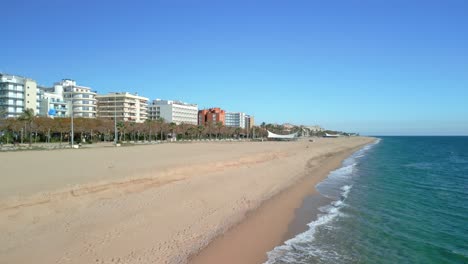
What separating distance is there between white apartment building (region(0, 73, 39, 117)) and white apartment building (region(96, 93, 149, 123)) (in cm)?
2780

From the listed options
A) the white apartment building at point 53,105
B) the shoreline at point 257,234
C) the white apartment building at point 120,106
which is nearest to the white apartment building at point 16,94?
the white apartment building at point 53,105

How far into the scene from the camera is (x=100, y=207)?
10.8 metres

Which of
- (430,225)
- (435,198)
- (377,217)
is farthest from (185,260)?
(435,198)

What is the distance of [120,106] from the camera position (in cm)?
10762

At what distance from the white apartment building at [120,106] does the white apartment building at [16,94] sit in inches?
1094

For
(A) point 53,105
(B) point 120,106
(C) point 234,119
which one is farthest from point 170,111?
(C) point 234,119

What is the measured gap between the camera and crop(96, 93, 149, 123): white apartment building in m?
107

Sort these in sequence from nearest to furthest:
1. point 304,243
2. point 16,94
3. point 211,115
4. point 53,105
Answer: point 304,243 → point 16,94 → point 53,105 → point 211,115

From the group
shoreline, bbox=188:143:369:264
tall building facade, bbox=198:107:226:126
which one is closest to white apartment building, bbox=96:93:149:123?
tall building facade, bbox=198:107:226:126

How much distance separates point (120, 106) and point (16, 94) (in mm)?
34362

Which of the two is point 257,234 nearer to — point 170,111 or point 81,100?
point 81,100

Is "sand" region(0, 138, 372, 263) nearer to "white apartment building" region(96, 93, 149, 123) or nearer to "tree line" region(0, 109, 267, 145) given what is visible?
"tree line" region(0, 109, 267, 145)

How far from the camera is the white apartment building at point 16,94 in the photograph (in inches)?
2904

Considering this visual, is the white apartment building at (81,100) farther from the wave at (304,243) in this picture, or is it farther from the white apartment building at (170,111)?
the wave at (304,243)
